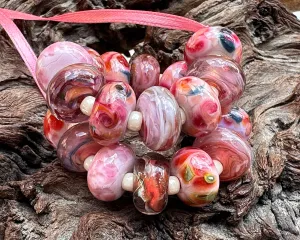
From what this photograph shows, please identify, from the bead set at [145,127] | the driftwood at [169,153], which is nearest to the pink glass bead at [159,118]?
the bead set at [145,127]

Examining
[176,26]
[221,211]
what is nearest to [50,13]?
[176,26]

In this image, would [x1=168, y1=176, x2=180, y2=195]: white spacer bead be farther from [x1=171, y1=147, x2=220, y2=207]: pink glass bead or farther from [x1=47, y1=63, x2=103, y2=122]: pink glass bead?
[x1=47, y1=63, x2=103, y2=122]: pink glass bead

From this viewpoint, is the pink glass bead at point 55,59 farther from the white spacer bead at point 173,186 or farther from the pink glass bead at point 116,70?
the white spacer bead at point 173,186

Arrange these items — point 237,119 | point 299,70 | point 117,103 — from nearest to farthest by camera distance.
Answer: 1. point 117,103
2. point 237,119
3. point 299,70

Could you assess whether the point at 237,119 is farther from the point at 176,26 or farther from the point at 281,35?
the point at 281,35

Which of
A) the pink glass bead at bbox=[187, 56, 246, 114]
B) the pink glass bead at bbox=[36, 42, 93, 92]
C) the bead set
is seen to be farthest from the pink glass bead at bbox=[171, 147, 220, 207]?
the pink glass bead at bbox=[36, 42, 93, 92]

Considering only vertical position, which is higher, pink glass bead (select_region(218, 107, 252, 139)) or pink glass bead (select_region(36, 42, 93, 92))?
pink glass bead (select_region(36, 42, 93, 92))

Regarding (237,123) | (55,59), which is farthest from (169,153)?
(55,59)
